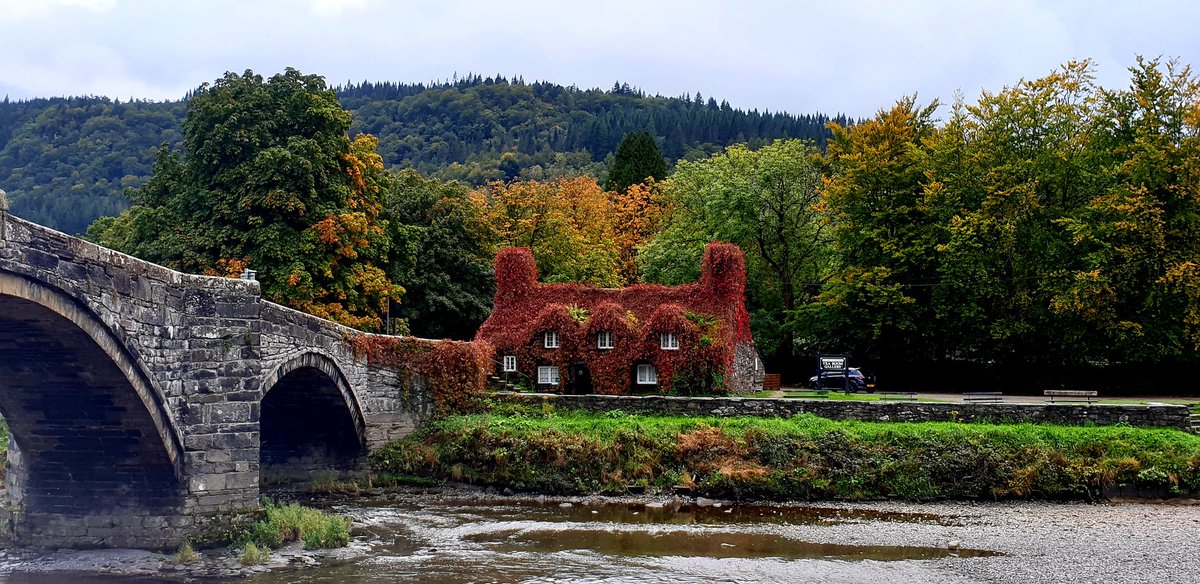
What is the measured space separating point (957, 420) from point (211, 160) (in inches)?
945

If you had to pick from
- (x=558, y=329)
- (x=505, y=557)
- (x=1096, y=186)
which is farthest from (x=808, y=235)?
(x=505, y=557)

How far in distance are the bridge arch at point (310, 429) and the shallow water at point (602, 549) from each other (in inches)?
105

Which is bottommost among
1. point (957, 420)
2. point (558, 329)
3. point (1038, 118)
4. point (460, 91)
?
point (957, 420)

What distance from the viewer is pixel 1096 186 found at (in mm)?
39188

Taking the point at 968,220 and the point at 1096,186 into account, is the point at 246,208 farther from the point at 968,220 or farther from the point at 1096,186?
the point at 1096,186

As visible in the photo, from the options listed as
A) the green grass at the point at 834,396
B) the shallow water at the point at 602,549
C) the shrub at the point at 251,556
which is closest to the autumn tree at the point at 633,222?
the green grass at the point at 834,396

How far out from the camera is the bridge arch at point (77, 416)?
18.2m

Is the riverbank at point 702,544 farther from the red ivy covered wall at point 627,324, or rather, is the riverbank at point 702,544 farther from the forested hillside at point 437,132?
the forested hillside at point 437,132

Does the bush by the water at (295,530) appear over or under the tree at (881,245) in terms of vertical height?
under

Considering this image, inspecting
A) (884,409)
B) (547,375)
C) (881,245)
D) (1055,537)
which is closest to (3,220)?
(1055,537)

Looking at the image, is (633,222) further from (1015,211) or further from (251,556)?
(251,556)

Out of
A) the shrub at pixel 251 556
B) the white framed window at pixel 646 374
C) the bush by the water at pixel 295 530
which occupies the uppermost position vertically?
the white framed window at pixel 646 374

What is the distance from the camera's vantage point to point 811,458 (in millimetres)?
28516

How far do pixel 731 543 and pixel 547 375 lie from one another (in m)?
15.3
